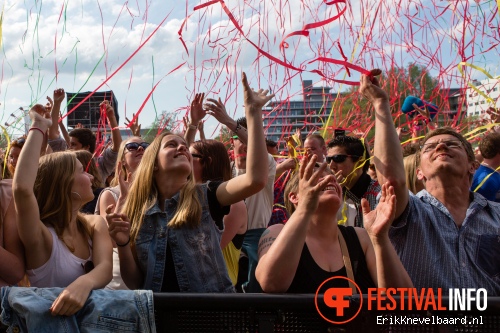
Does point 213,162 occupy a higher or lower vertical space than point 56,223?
higher

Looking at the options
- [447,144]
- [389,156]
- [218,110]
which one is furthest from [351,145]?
[389,156]

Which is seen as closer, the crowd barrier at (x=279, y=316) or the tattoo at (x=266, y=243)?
the crowd barrier at (x=279, y=316)

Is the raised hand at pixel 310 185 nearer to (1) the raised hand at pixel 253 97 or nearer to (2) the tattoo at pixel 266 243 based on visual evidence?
(2) the tattoo at pixel 266 243

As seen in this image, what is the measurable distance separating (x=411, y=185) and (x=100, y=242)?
2132 millimetres

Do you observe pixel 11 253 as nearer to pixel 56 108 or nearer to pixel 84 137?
pixel 56 108

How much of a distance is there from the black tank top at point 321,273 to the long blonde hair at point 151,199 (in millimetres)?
537

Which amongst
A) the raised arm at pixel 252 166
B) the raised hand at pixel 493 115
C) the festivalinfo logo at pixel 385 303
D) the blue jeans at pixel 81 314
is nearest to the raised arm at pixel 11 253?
the blue jeans at pixel 81 314

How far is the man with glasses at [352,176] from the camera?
4.16m

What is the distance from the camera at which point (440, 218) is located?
2812 millimetres

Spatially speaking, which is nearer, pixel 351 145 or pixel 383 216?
pixel 383 216

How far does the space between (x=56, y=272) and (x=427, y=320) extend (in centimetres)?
154

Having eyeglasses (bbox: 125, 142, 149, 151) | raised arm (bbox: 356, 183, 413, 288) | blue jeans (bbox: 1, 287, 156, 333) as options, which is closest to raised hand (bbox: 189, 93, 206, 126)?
eyeglasses (bbox: 125, 142, 149, 151)

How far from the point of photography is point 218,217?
3.00 m

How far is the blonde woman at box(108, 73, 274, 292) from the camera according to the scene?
109 inches
